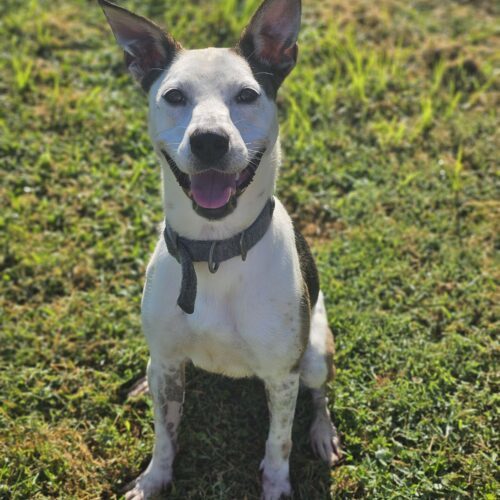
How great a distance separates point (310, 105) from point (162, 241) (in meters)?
3.34

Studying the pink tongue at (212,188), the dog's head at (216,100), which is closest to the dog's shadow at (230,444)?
the dog's head at (216,100)

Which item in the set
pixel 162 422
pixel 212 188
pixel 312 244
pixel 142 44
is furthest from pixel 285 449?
pixel 142 44

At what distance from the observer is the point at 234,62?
3104mm

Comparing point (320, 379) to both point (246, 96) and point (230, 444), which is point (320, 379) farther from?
point (246, 96)

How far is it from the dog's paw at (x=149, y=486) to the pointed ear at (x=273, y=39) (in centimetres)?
211

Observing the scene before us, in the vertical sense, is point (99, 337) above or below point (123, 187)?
below

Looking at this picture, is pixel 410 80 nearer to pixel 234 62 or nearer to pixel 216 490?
pixel 234 62

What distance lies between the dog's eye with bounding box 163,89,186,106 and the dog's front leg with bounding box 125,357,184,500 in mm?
1282

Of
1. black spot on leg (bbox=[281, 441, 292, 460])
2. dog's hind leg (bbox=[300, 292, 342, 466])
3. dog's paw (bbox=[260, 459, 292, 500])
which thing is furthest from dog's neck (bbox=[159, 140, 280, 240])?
dog's paw (bbox=[260, 459, 292, 500])

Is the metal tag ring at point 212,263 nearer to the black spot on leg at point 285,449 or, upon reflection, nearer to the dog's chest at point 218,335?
the dog's chest at point 218,335

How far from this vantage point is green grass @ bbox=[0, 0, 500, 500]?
394 centimetres

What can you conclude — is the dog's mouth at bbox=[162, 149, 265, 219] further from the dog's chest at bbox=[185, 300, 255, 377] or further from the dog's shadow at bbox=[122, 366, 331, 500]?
the dog's shadow at bbox=[122, 366, 331, 500]

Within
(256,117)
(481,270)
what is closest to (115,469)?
(256,117)

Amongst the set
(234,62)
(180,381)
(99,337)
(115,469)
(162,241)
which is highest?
(234,62)
